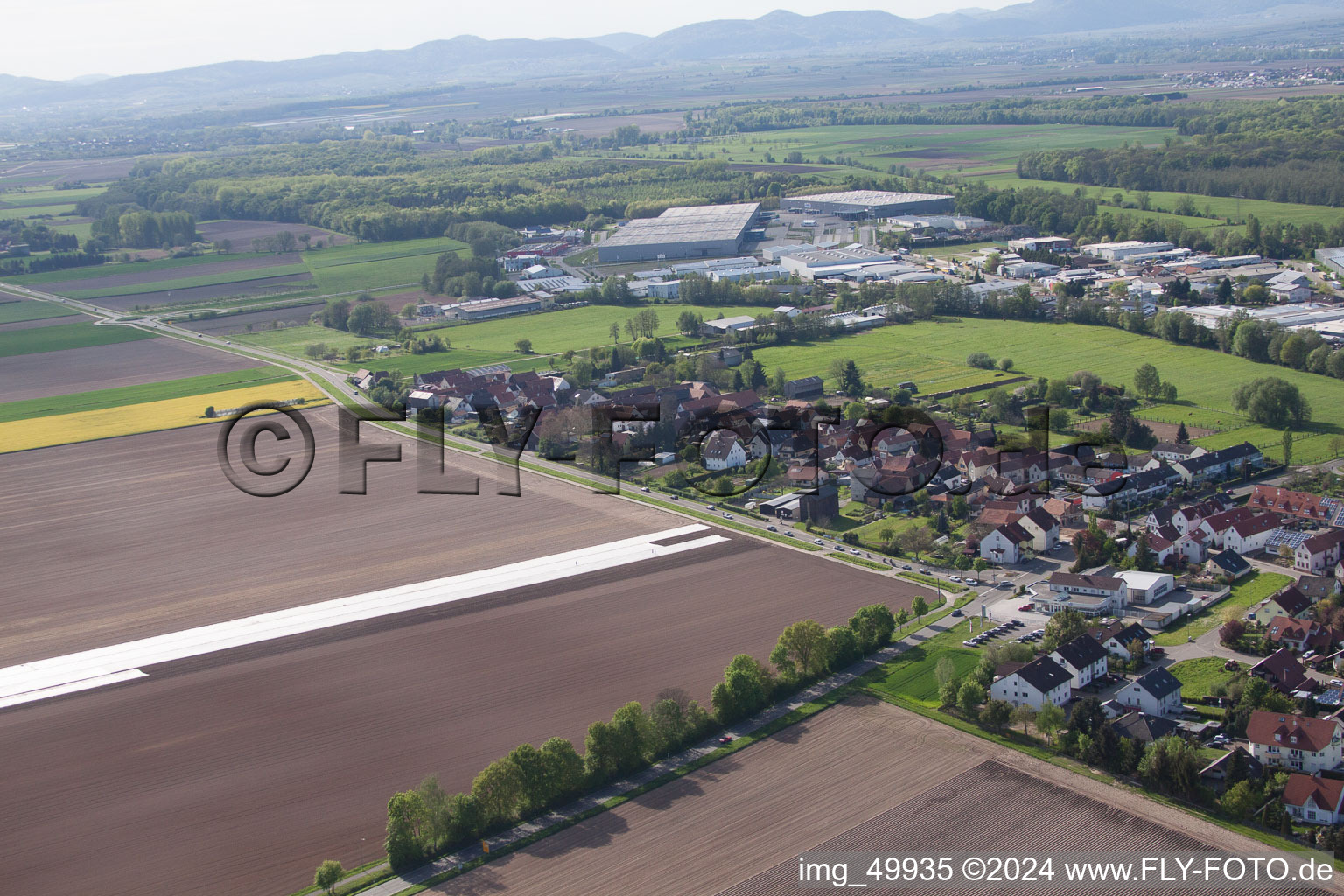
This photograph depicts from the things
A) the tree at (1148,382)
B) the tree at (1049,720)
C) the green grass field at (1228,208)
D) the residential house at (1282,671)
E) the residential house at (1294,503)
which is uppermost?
the green grass field at (1228,208)

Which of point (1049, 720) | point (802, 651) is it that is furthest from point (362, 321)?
point (1049, 720)

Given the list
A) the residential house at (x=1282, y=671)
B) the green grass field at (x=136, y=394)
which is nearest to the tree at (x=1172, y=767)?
the residential house at (x=1282, y=671)

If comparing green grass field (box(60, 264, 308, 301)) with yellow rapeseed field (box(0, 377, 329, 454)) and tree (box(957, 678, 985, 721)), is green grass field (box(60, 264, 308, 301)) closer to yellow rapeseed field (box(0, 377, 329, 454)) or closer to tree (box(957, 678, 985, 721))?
yellow rapeseed field (box(0, 377, 329, 454))

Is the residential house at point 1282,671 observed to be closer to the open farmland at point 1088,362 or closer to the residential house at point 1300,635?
the residential house at point 1300,635

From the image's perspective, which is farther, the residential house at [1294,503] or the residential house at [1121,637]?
the residential house at [1294,503]

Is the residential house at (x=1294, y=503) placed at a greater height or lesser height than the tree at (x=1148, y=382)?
lesser

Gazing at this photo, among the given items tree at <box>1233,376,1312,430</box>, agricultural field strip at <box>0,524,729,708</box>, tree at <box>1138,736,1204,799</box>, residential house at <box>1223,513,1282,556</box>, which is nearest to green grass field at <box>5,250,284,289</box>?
agricultural field strip at <box>0,524,729,708</box>

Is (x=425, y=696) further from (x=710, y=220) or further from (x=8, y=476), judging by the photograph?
(x=710, y=220)

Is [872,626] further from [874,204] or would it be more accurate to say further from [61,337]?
[874,204]
